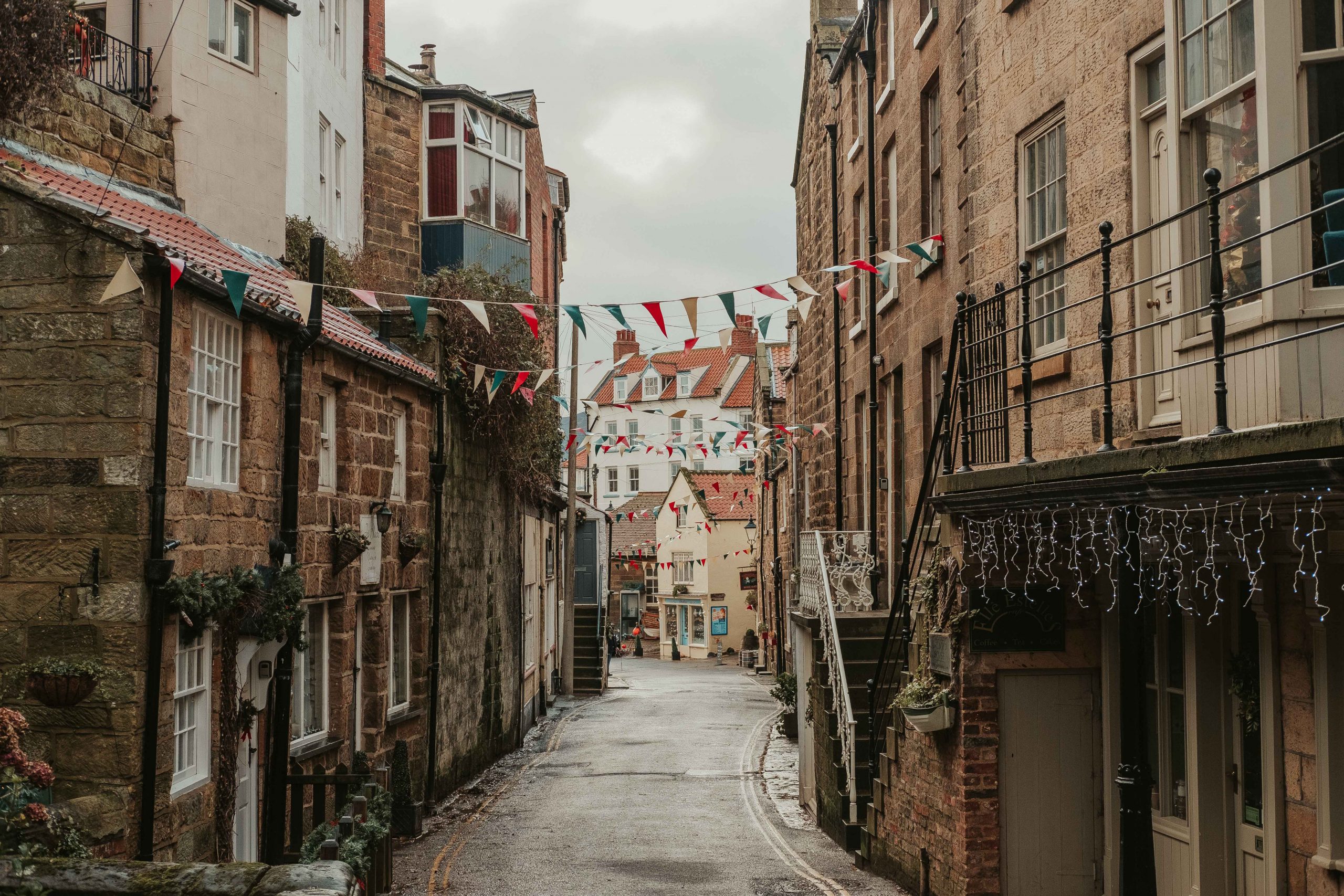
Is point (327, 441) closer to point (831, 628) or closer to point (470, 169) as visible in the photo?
point (831, 628)

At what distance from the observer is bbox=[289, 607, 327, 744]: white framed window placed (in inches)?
490

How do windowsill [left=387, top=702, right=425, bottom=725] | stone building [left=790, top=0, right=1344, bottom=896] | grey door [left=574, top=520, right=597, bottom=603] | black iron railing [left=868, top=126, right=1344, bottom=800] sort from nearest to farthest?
black iron railing [left=868, top=126, right=1344, bottom=800]
stone building [left=790, top=0, right=1344, bottom=896]
windowsill [left=387, top=702, right=425, bottom=725]
grey door [left=574, top=520, right=597, bottom=603]

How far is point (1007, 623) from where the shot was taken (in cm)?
958

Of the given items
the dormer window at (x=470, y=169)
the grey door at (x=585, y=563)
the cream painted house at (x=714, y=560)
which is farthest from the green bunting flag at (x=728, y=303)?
the cream painted house at (x=714, y=560)

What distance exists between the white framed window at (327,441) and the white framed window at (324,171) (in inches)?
252

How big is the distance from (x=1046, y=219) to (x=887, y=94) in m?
6.71

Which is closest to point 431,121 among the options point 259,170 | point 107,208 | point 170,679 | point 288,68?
point 288,68

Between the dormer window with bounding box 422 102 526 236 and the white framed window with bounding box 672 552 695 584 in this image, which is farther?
the white framed window with bounding box 672 552 695 584

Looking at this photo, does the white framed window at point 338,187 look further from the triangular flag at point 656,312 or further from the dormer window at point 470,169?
the triangular flag at point 656,312

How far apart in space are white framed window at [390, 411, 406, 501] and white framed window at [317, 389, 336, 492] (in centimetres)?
208

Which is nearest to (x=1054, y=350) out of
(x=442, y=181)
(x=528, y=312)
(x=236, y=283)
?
(x=528, y=312)

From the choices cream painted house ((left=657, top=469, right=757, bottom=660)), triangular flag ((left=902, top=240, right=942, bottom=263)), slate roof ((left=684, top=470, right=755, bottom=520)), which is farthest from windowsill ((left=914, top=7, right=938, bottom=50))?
slate roof ((left=684, top=470, right=755, bottom=520))

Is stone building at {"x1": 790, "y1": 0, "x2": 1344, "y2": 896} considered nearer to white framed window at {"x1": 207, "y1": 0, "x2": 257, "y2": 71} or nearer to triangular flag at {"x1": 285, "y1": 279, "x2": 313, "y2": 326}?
triangular flag at {"x1": 285, "y1": 279, "x2": 313, "y2": 326}

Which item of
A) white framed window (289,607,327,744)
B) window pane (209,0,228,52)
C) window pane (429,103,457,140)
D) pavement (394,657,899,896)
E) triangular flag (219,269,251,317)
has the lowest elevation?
pavement (394,657,899,896)
